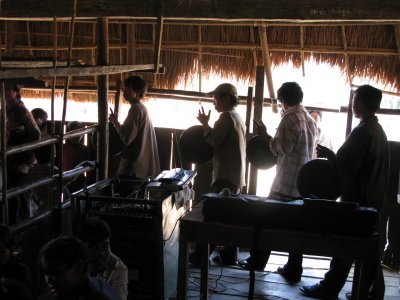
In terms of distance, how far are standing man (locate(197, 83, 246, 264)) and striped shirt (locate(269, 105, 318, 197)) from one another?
364mm

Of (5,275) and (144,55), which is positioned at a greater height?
(144,55)

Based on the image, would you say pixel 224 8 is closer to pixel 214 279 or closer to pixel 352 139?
pixel 352 139

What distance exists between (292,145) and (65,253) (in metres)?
2.34

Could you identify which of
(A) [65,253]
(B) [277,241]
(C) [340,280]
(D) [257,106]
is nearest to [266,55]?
(D) [257,106]

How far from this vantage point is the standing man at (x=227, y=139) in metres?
4.17

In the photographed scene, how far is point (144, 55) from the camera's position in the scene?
7754 mm

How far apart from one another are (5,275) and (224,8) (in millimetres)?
2765

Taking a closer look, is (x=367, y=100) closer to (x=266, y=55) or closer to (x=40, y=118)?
(x=266, y=55)

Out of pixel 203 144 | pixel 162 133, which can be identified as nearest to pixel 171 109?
pixel 162 133

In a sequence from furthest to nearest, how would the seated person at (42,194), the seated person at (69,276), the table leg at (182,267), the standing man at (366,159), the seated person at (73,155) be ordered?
the seated person at (73,155) < the seated person at (42,194) < the standing man at (366,159) < the table leg at (182,267) < the seated person at (69,276)

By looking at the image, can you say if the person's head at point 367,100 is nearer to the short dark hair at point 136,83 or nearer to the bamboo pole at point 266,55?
the short dark hair at point 136,83

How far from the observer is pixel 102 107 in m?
4.31

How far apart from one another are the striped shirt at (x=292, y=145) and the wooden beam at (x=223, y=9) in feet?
2.68

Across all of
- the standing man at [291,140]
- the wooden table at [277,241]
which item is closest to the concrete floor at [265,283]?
the standing man at [291,140]
